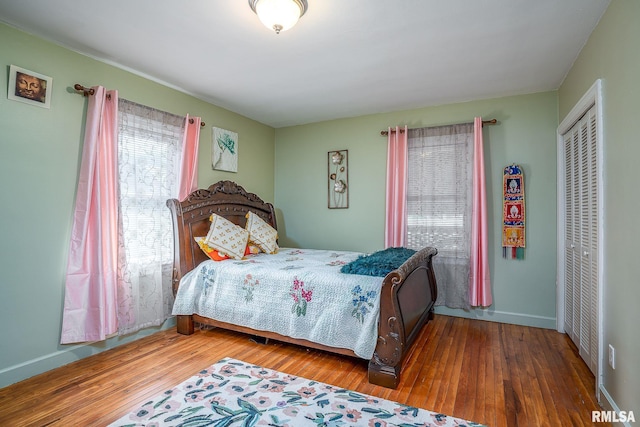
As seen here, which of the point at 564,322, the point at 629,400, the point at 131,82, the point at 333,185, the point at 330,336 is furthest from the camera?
the point at 333,185

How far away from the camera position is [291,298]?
8.53 ft

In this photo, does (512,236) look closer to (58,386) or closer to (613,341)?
(613,341)

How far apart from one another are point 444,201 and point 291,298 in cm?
219

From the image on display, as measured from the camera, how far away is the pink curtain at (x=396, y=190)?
3.79 metres

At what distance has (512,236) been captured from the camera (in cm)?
338

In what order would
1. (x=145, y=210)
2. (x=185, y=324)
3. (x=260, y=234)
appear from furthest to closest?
(x=260, y=234)
(x=185, y=324)
(x=145, y=210)

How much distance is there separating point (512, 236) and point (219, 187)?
335 cm

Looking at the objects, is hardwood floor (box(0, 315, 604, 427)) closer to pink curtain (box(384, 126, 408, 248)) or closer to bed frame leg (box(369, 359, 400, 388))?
bed frame leg (box(369, 359, 400, 388))

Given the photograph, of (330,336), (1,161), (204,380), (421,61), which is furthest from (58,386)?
(421,61)

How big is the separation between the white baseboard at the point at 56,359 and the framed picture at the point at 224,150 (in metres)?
2.01

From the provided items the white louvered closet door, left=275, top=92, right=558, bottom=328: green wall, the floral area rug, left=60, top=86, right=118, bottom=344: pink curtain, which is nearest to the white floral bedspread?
the floral area rug

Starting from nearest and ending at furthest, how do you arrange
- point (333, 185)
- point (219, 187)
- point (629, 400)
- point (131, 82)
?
point (629, 400)
point (131, 82)
point (219, 187)
point (333, 185)

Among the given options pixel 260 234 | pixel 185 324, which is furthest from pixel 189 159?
pixel 185 324

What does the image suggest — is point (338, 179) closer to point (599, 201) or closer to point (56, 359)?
point (599, 201)
